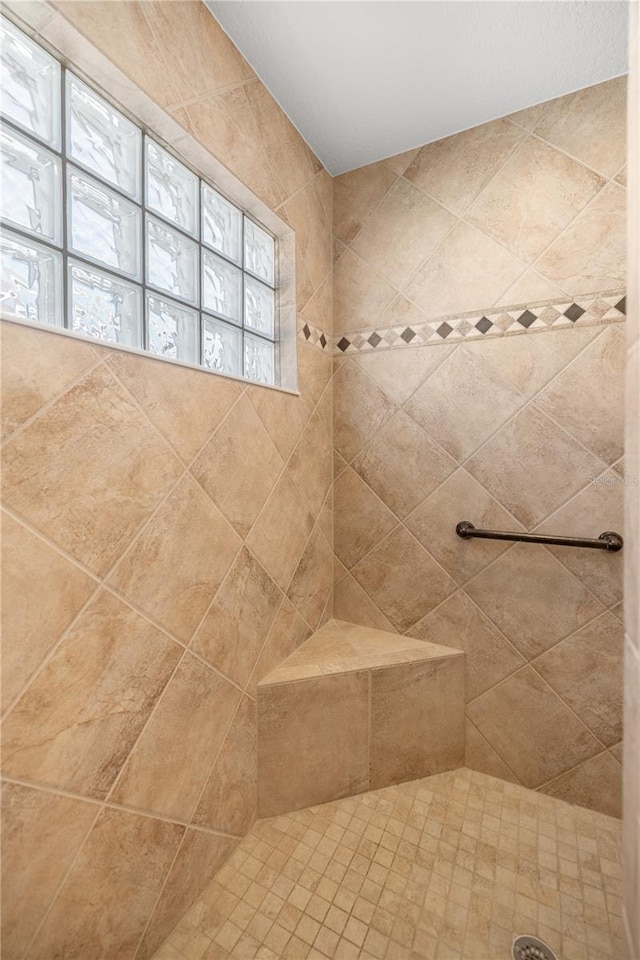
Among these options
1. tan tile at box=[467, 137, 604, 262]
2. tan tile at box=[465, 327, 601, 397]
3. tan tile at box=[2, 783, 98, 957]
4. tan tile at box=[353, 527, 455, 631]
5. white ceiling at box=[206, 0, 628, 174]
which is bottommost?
tan tile at box=[2, 783, 98, 957]

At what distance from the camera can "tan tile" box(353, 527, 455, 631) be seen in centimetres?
160

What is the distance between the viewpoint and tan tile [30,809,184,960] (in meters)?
0.78

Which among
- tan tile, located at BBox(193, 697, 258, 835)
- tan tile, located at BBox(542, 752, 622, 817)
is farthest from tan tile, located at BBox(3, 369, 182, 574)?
tan tile, located at BBox(542, 752, 622, 817)

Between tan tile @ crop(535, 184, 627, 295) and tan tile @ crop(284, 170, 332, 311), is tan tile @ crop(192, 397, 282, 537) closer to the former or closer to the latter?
tan tile @ crop(284, 170, 332, 311)

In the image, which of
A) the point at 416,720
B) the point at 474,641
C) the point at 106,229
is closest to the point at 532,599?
the point at 474,641

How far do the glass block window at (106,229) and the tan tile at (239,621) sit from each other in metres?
0.66

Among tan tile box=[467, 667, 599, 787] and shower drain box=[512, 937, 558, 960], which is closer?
shower drain box=[512, 937, 558, 960]

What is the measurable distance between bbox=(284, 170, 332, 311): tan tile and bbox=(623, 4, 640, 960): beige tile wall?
1117 mm

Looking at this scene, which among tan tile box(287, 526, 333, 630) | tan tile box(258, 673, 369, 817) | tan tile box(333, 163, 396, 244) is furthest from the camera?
tan tile box(333, 163, 396, 244)

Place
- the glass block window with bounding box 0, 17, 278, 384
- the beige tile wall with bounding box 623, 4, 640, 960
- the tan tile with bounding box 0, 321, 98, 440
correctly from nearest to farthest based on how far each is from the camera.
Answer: the beige tile wall with bounding box 623, 4, 640, 960 < the tan tile with bounding box 0, 321, 98, 440 < the glass block window with bounding box 0, 17, 278, 384

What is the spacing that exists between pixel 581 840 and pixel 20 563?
1.72 meters

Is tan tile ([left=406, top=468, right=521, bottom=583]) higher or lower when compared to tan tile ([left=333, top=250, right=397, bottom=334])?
lower

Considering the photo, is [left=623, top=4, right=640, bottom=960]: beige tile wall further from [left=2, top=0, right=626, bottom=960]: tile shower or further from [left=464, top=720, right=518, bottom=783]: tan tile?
[left=464, top=720, right=518, bottom=783]: tan tile

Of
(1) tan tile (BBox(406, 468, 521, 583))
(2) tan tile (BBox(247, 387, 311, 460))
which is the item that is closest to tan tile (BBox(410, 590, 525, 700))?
(1) tan tile (BBox(406, 468, 521, 583))
